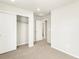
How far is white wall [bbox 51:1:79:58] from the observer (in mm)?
2832

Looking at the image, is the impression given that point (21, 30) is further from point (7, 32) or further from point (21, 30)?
point (7, 32)

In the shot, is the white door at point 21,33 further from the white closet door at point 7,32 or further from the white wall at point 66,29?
the white wall at point 66,29

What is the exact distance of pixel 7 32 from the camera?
10.7 feet

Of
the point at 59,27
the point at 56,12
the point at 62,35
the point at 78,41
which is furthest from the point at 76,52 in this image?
the point at 56,12

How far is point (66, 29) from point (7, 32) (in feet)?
10.3

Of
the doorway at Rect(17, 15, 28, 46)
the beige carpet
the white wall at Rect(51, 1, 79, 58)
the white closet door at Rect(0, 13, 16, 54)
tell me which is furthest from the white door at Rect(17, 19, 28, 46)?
the white wall at Rect(51, 1, 79, 58)

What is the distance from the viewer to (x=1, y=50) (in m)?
3.05

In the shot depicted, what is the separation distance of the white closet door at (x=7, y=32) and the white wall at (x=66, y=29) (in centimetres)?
253

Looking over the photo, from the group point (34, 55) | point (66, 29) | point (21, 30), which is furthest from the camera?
point (21, 30)

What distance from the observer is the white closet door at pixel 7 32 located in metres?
3.05

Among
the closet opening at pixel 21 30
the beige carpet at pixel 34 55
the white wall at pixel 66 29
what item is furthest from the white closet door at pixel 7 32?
the white wall at pixel 66 29

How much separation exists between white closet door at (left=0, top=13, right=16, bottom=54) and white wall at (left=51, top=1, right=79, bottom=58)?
2.53 metres

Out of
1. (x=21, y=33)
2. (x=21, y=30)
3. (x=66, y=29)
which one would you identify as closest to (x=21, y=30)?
(x=21, y=30)

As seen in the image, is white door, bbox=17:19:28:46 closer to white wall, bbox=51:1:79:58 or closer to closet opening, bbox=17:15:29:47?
closet opening, bbox=17:15:29:47
